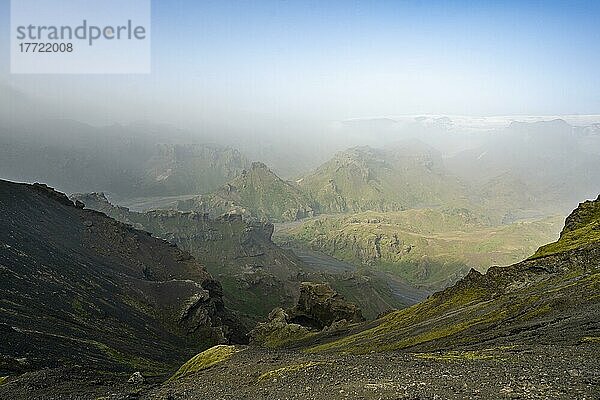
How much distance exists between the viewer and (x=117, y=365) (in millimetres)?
75375

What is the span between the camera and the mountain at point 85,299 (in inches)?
2869

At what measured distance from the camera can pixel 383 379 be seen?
3169 cm

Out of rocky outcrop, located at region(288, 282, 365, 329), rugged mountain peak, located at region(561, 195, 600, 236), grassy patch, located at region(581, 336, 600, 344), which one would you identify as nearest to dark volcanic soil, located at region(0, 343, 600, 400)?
grassy patch, located at region(581, 336, 600, 344)

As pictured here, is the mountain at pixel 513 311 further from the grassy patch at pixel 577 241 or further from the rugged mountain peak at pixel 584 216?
the rugged mountain peak at pixel 584 216

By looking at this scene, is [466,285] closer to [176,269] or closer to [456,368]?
[456,368]

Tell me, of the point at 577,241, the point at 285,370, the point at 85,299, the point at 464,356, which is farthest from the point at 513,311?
the point at 85,299

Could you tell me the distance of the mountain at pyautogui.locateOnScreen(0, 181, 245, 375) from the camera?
72.9 metres

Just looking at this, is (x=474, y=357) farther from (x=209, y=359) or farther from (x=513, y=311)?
(x=209, y=359)

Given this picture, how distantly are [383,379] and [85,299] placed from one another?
8627cm

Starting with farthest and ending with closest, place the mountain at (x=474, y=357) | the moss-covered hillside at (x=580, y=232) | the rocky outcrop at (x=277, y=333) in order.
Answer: the rocky outcrop at (x=277, y=333), the moss-covered hillside at (x=580, y=232), the mountain at (x=474, y=357)

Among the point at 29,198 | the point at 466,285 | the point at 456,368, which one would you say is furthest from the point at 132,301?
the point at 456,368

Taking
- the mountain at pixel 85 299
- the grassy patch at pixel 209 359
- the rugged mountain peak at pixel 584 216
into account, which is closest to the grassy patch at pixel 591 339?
the grassy patch at pixel 209 359

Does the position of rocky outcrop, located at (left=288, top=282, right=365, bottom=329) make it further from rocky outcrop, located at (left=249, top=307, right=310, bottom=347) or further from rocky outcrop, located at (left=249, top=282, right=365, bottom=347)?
rocky outcrop, located at (left=249, top=307, right=310, bottom=347)

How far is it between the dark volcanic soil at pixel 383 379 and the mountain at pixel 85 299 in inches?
1130
